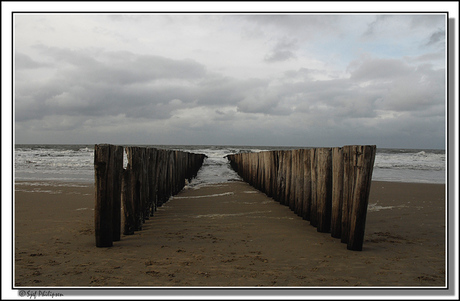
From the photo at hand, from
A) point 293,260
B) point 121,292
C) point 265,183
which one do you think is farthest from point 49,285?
point 265,183

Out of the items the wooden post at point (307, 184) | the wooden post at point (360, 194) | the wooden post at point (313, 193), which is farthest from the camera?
the wooden post at point (307, 184)

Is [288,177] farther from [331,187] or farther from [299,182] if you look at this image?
[331,187]

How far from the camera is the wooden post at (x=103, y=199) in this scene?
3.71m

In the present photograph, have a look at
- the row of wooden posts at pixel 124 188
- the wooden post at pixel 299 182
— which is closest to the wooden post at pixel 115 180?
the row of wooden posts at pixel 124 188

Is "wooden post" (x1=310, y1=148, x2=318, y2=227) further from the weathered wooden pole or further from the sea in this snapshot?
the weathered wooden pole

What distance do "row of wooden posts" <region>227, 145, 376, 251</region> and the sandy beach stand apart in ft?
0.72

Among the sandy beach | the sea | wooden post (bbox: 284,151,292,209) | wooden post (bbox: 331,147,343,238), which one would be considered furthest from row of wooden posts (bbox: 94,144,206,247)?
the sea

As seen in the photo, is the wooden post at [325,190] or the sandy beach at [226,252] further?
the wooden post at [325,190]

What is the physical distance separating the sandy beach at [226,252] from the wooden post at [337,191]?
152 millimetres

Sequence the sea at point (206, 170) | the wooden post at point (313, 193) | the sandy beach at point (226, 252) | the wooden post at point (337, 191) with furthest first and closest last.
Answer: the sea at point (206, 170) < the wooden post at point (313, 193) < the wooden post at point (337, 191) < the sandy beach at point (226, 252)

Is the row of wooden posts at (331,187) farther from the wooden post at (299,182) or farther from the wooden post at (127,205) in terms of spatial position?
the wooden post at (127,205)

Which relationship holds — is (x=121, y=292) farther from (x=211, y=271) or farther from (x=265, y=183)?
(x=265, y=183)

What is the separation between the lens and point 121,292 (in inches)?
A: 103

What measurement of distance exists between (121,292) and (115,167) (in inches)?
62.9
